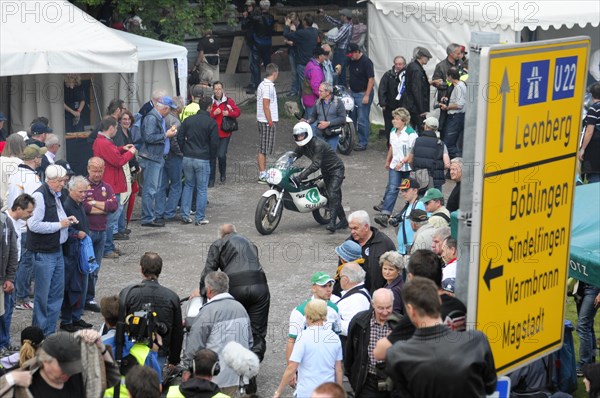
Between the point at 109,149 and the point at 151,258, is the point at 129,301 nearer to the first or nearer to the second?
the point at 151,258

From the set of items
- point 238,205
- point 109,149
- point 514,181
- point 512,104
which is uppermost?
point 512,104

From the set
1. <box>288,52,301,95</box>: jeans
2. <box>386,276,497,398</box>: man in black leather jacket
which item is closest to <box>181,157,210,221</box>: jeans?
<box>288,52,301,95</box>: jeans

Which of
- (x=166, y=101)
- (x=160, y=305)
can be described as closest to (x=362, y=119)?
(x=166, y=101)

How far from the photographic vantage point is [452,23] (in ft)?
63.3

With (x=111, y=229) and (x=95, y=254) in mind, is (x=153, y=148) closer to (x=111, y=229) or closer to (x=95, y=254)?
(x=111, y=229)

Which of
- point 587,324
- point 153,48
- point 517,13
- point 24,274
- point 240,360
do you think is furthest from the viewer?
point 517,13

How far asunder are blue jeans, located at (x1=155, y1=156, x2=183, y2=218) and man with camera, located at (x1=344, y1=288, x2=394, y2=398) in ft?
24.3

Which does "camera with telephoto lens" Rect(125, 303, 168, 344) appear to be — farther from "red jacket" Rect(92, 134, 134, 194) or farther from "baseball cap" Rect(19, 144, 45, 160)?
"red jacket" Rect(92, 134, 134, 194)

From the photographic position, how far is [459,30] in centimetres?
1923

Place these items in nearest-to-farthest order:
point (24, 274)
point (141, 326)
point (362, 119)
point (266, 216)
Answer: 1. point (141, 326)
2. point (24, 274)
3. point (266, 216)
4. point (362, 119)

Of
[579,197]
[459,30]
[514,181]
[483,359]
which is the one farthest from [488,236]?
[459,30]

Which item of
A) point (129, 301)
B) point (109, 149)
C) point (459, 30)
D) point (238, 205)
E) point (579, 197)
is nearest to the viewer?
point (129, 301)

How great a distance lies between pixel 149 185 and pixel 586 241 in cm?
738

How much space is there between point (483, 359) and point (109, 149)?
8.64 metres
